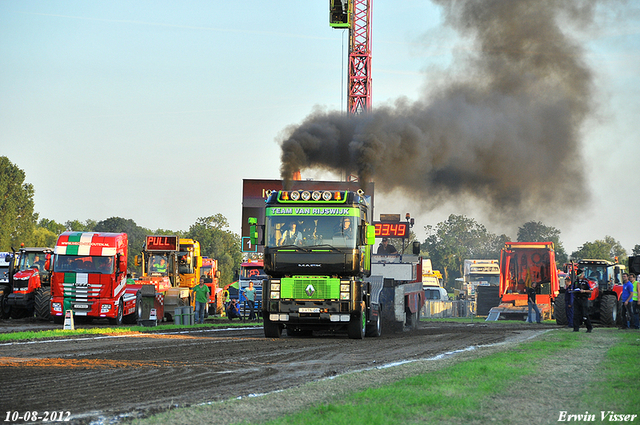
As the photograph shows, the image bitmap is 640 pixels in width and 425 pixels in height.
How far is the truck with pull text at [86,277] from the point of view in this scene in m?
27.8

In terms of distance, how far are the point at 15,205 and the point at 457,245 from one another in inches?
3549

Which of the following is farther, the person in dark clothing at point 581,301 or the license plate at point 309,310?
the person in dark clothing at point 581,301

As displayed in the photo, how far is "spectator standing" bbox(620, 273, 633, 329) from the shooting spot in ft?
81.8

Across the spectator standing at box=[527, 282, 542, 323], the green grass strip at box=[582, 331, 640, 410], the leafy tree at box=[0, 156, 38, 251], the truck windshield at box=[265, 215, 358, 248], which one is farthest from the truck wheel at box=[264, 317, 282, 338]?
the leafy tree at box=[0, 156, 38, 251]

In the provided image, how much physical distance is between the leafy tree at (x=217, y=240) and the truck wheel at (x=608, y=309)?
3435 inches

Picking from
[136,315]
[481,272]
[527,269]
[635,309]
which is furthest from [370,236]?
[481,272]

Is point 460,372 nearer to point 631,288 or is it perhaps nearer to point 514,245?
point 631,288

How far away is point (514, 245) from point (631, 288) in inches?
546

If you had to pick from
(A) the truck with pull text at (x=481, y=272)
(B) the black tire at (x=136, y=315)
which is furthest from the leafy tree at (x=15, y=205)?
(B) the black tire at (x=136, y=315)

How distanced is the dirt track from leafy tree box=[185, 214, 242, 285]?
94.2 metres

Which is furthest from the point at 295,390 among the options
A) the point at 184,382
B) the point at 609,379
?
the point at 609,379

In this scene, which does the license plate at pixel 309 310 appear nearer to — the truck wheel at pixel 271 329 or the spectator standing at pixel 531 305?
the truck wheel at pixel 271 329

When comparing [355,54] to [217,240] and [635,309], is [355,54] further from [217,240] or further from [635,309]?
[217,240]

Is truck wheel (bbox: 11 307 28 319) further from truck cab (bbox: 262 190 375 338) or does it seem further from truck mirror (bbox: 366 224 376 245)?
truck mirror (bbox: 366 224 376 245)
